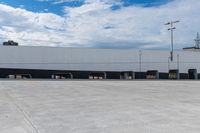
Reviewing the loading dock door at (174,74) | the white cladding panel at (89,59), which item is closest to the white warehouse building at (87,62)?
the white cladding panel at (89,59)

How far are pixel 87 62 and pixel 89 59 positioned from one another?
606 mm

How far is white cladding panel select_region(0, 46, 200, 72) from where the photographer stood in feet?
171

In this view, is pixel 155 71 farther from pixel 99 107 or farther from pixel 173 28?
pixel 99 107

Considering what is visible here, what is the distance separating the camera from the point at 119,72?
5803cm

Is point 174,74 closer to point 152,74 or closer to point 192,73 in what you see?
point 152,74

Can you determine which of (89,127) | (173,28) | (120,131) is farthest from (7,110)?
(173,28)

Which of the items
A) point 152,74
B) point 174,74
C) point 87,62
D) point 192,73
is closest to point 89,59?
point 87,62

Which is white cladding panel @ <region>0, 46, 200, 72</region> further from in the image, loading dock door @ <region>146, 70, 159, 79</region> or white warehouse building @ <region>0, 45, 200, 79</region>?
loading dock door @ <region>146, 70, 159, 79</region>

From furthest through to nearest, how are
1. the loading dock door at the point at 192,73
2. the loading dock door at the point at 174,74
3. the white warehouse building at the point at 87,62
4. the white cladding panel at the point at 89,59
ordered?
the loading dock door at the point at 192,73 → the loading dock door at the point at 174,74 → the white cladding panel at the point at 89,59 → the white warehouse building at the point at 87,62

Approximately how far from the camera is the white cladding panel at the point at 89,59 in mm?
52031

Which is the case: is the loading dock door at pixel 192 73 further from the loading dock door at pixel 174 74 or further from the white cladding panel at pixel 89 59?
the loading dock door at pixel 174 74

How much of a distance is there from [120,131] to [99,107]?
12.9 ft

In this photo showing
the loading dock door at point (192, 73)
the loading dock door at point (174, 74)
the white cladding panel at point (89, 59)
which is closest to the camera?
the white cladding panel at point (89, 59)

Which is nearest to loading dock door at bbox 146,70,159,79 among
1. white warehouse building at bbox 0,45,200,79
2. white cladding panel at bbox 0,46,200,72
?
white warehouse building at bbox 0,45,200,79
